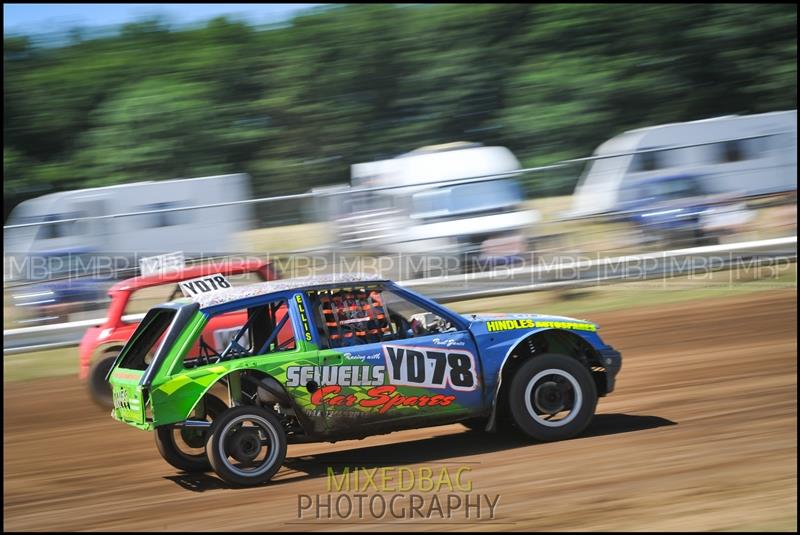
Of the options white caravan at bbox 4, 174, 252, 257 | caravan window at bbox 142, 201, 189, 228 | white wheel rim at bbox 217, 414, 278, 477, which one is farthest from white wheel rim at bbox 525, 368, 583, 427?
caravan window at bbox 142, 201, 189, 228

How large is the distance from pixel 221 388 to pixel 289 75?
2072cm

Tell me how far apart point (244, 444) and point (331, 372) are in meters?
0.75

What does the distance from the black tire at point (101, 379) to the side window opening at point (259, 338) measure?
8.76ft

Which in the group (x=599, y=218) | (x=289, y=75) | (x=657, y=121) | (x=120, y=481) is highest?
(x=289, y=75)

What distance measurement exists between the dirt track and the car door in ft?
1.37

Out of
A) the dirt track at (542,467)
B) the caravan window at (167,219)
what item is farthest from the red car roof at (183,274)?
the caravan window at (167,219)

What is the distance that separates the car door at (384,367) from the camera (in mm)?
6621

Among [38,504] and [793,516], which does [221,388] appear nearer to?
[38,504]

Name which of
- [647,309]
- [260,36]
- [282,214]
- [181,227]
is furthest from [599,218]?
[260,36]

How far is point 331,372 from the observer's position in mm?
6594

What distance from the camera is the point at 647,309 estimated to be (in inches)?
528

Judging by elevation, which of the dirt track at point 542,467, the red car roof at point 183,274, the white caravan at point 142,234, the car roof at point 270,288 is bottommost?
the dirt track at point 542,467

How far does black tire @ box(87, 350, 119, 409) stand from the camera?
960 centimetres

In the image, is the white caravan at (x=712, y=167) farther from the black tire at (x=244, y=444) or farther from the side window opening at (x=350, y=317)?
the black tire at (x=244, y=444)
